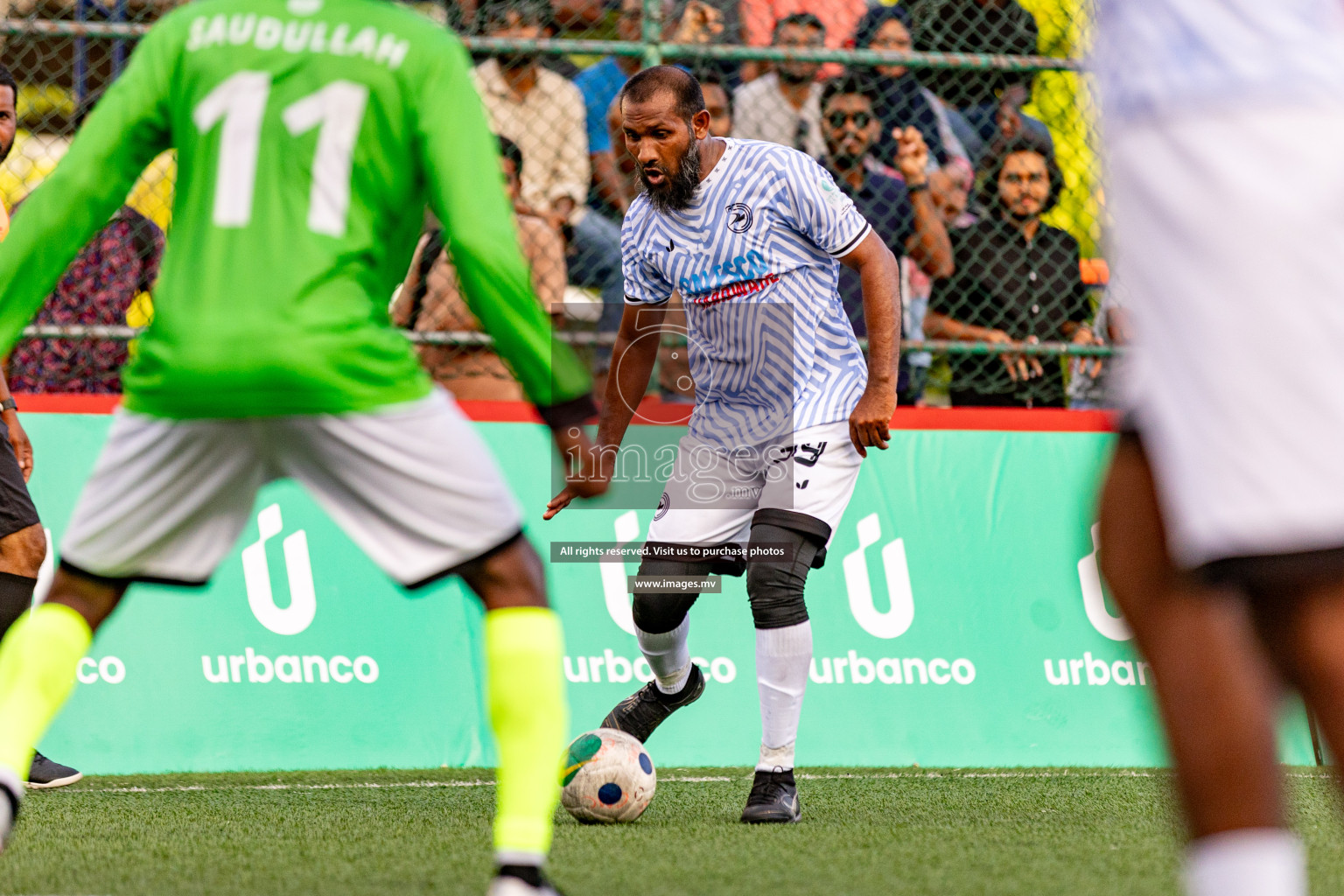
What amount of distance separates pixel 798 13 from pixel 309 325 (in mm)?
5293

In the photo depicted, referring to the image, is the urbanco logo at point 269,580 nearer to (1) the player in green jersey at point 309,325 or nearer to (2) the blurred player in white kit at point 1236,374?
(1) the player in green jersey at point 309,325

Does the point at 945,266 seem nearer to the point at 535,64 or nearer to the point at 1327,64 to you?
the point at 535,64

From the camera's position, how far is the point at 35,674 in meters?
3.16

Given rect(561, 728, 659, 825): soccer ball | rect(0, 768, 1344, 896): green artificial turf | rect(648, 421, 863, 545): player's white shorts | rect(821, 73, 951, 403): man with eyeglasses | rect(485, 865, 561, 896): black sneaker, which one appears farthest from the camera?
rect(821, 73, 951, 403): man with eyeglasses

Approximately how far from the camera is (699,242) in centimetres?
525

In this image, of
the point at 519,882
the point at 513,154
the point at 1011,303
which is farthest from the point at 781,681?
the point at 513,154

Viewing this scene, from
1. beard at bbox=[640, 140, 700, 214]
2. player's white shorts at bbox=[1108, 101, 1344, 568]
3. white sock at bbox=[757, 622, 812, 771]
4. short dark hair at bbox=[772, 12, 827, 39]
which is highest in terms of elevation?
short dark hair at bbox=[772, 12, 827, 39]

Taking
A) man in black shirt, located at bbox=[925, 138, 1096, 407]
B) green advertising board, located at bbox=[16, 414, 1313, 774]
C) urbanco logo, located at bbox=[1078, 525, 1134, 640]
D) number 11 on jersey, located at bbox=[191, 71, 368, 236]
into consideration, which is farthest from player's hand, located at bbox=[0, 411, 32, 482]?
urbanco logo, located at bbox=[1078, 525, 1134, 640]

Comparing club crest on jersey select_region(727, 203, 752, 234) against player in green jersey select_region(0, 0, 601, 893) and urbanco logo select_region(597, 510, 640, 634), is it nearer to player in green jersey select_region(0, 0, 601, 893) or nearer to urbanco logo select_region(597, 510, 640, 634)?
urbanco logo select_region(597, 510, 640, 634)

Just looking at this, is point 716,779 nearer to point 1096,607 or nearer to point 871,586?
point 871,586

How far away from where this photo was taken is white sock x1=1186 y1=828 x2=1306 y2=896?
6.72 feet

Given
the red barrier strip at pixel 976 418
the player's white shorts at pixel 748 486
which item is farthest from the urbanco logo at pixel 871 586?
the player's white shorts at pixel 748 486

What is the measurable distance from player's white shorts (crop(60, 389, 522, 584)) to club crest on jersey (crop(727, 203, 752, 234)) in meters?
2.19

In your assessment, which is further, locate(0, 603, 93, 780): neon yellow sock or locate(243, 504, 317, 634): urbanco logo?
locate(243, 504, 317, 634): urbanco logo
